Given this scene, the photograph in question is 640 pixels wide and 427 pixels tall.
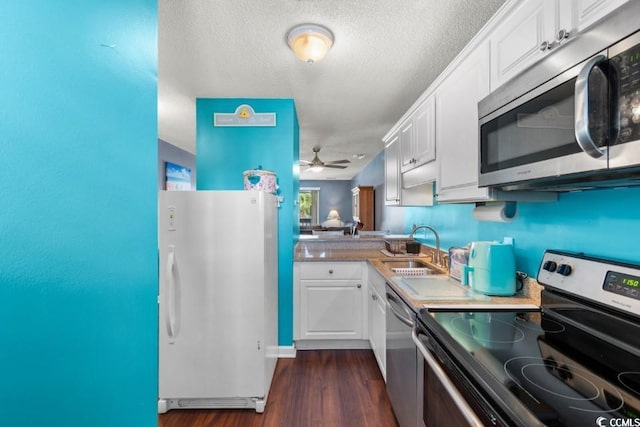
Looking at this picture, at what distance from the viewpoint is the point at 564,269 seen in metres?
1.13

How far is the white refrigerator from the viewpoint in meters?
1.92

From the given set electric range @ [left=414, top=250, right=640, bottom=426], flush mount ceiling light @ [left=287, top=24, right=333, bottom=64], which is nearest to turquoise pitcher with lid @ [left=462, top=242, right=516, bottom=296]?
electric range @ [left=414, top=250, right=640, bottom=426]

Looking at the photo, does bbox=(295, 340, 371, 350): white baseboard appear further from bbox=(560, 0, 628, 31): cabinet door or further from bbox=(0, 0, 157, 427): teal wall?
bbox=(560, 0, 628, 31): cabinet door

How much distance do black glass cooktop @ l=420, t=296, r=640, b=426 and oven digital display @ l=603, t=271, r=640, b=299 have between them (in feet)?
0.30

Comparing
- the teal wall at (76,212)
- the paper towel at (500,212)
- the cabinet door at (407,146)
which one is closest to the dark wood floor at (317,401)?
the teal wall at (76,212)

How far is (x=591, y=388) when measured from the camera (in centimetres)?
72

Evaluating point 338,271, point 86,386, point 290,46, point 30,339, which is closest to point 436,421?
point 86,386

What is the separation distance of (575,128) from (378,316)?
1905 mm

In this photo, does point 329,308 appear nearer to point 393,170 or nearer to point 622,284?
point 393,170

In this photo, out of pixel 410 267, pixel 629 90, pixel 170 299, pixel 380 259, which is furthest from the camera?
pixel 380 259

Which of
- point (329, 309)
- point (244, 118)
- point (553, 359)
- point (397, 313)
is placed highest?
point (244, 118)

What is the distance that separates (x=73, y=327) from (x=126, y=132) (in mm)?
565

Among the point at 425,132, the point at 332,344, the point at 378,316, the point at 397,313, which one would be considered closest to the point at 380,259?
the point at 378,316

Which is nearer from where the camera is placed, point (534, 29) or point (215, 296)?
point (534, 29)
